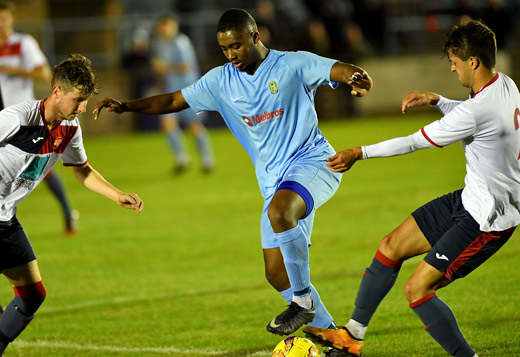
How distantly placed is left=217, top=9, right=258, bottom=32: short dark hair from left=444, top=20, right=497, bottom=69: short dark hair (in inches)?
53.9

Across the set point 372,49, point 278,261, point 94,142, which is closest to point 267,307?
point 278,261

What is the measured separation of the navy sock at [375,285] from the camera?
5.11 meters

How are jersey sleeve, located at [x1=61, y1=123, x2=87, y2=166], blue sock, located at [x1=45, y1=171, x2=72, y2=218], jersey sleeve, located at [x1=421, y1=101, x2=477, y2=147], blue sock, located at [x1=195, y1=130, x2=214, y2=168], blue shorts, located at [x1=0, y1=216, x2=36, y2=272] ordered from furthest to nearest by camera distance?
blue sock, located at [x1=195, y1=130, x2=214, y2=168], blue sock, located at [x1=45, y1=171, x2=72, y2=218], jersey sleeve, located at [x1=61, y1=123, x2=87, y2=166], blue shorts, located at [x1=0, y1=216, x2=36, y2=272], jersey sleeve, located at [x1=421, y1=101, x2=477, y2=147]

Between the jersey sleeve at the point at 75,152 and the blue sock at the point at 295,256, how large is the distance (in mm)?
1483

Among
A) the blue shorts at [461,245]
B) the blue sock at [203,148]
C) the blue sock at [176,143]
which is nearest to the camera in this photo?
the blue shorts at [461,245]

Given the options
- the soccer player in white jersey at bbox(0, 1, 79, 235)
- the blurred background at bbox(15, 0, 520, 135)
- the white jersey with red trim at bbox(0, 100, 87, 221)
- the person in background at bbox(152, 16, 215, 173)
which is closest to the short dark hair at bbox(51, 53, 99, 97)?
the white jersey with red trim at bbox(0, 100, 87, 221)

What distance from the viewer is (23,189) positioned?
532 centimetres

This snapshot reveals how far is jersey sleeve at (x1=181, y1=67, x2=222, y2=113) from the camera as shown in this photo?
5.84 metres

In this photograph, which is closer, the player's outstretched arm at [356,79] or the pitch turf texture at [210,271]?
the player's outstretched arm at [356,79]

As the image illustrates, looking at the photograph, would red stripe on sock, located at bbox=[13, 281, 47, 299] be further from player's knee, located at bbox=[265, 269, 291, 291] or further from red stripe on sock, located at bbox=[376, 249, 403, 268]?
red stripe on sock, located at bbox=[376, 249, 403, 268]

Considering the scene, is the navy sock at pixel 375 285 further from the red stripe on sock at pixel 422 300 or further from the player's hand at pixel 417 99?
the player's hand at pixel 417 99

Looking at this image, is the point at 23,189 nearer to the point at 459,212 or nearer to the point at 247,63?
the point at 247,63

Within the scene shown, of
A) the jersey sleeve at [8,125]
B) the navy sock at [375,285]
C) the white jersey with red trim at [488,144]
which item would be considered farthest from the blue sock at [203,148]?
the white jersey with red trim at [488,144]

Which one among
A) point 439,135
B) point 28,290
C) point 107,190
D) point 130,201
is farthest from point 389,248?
point 28,290
